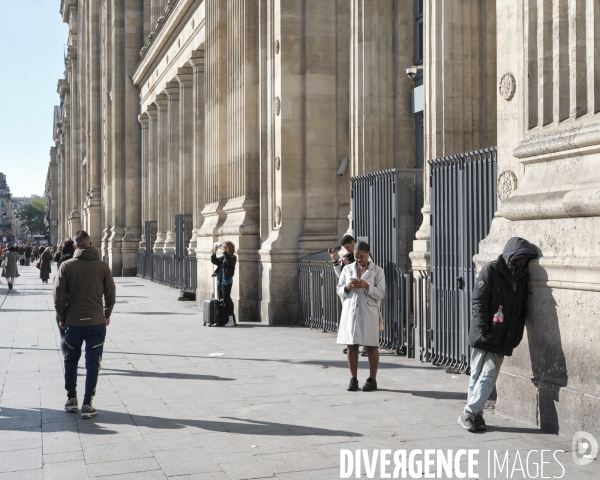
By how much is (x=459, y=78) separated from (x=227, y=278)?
6.87 meters

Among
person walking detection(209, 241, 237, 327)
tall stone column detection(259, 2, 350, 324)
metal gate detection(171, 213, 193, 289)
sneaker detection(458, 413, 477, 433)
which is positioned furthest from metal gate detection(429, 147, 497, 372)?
metal gate detection(171, 213, 193, 289)

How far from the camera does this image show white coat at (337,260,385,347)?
8844mm

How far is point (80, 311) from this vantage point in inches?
318

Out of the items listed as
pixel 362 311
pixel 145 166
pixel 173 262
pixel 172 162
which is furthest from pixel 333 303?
pixel 145 166

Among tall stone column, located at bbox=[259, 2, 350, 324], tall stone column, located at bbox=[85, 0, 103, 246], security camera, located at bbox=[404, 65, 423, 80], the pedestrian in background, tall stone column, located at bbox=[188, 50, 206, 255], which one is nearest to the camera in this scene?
the pedestrian in background

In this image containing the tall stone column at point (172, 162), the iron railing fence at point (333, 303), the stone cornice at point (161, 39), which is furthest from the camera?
the tall stone column at point (172, 162)

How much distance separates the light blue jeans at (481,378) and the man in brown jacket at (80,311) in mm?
3388

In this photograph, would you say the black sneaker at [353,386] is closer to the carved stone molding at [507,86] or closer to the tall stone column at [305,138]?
the carved stone molding at [507,86]

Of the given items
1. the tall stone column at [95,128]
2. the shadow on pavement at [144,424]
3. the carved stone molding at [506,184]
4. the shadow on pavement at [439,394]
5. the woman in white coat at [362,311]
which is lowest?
the shadow on pavement at [144,424]

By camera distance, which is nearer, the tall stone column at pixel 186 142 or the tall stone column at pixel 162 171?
the tall stone column at pixel 186 142

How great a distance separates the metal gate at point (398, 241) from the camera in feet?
38.4

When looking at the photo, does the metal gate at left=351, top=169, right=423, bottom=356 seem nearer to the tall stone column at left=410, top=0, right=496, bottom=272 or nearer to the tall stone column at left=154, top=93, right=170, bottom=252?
the tall stone column at left=410, top=0, right=496, bottom=272

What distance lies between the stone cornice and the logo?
1965 cm

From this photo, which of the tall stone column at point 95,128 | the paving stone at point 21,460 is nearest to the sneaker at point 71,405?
the paving stone at point 21,460
